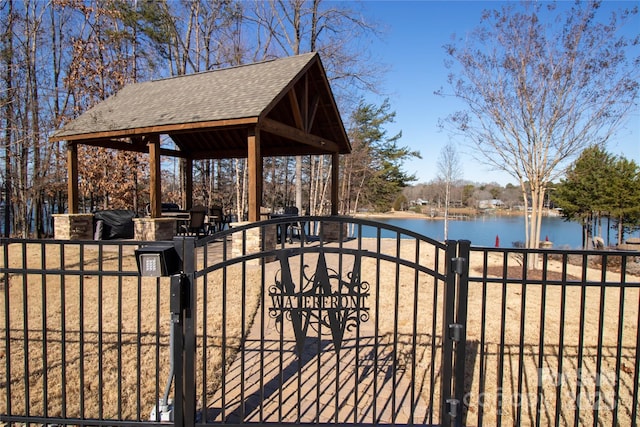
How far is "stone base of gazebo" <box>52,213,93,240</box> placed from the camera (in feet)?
30.8

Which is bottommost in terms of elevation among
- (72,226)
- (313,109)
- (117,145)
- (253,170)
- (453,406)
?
(453,406)

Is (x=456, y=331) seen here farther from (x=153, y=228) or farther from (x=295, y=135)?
(x=153, y=228)

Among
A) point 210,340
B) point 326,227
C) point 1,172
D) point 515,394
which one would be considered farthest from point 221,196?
point 515,394

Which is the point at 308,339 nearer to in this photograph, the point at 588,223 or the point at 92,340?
the point at 92,340

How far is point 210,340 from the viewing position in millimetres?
3703

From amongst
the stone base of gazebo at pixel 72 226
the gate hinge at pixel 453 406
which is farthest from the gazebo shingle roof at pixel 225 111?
the gate hinge at pixel 453 406

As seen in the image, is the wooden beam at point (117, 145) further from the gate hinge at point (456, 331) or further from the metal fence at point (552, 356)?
the gate hinge at point (456, 331)

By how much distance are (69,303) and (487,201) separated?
48818 millimetres

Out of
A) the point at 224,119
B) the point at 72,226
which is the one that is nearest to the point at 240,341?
the point at 224,119

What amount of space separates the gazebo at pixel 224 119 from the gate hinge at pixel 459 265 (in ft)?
17.4

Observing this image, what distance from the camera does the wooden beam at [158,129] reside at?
682cm

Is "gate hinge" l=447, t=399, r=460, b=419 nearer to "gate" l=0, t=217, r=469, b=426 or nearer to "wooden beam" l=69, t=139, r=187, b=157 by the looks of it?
"gate" l=0, t=217, r=469, b=426

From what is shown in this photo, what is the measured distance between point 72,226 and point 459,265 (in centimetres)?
1046

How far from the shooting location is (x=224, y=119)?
272 inches
